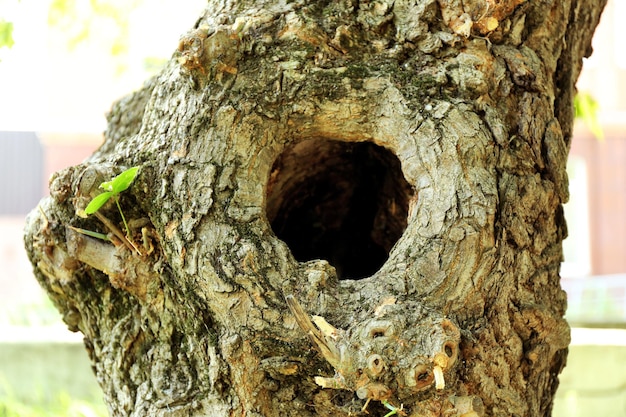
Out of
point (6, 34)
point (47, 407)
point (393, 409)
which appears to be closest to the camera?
point (393, 409)

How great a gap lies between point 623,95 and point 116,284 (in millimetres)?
8482

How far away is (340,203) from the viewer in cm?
207

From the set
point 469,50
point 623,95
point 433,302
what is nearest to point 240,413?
point 433,302

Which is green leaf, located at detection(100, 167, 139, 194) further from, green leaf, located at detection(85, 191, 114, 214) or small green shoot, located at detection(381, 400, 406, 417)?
small green shoot, located at detection(381, 400, 406, 417)

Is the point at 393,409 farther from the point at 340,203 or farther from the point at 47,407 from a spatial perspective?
the point at 47,407

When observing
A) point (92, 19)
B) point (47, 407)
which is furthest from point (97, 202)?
point (47, 407)

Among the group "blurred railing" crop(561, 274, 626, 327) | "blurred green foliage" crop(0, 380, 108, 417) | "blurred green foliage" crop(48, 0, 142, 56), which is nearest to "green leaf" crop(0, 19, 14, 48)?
"blurred green foliage" crop(48, 0, 142, 56)

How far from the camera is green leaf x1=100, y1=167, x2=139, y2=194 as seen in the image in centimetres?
119

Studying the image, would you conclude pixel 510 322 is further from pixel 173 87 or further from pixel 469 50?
pixel 173 87

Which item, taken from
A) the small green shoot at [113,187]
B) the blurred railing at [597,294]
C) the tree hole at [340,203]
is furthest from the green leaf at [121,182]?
the blurred railing at [597,294]

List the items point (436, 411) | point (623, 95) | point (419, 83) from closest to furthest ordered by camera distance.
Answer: point (436, 411) → point (419, 83) → point (623, 95)

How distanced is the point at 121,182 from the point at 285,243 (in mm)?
331

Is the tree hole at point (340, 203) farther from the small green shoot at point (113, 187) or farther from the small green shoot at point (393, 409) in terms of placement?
the small green shoot at point (393, 409)

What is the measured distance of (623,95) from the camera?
848 cm
